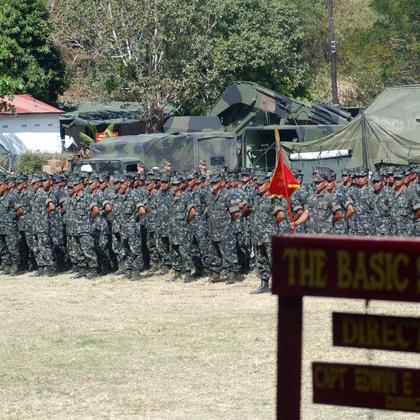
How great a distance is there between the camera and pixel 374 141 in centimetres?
2369

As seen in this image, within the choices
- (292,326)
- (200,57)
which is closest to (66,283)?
(292,326)

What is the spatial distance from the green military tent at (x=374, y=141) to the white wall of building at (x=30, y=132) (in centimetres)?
1997

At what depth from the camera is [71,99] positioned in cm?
5112

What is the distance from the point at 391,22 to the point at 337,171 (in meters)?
18.4

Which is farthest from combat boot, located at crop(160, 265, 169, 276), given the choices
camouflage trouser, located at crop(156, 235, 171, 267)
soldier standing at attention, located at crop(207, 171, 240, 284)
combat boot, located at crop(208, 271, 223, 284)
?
soldier standing at attention, located at crop(207, 171, 240, 284)

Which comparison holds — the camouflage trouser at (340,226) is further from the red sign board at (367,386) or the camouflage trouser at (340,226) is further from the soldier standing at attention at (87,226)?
the red sign board at (367,386)

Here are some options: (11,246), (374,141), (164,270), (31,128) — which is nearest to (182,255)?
(164,270)

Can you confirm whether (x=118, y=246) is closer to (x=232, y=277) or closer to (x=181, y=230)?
(x=181, y=230)

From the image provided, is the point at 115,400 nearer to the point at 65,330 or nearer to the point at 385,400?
the point at 65,330

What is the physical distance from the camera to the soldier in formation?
16750 millimetres

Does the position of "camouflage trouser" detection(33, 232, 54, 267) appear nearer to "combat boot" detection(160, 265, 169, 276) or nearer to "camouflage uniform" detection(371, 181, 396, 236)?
"combat boot" detection(160, 265, 169, 276)

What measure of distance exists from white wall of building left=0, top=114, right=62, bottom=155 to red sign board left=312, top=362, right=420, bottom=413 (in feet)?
125

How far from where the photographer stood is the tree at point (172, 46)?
3703 centimetres

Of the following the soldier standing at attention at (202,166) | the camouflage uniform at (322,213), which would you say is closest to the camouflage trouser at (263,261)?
the camouflage uniform at (322,213)
